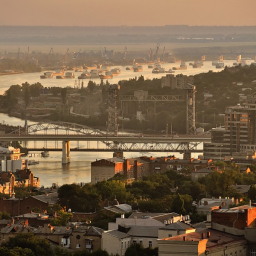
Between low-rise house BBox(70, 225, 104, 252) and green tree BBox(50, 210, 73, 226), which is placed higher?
low-rise house BBox(70, 225, 104, 252)

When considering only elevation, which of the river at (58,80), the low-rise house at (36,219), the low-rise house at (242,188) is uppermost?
the river at (58,80)

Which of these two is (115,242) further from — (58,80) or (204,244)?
(58,80)

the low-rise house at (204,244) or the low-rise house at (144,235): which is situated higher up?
the low-rise house at (204,244)

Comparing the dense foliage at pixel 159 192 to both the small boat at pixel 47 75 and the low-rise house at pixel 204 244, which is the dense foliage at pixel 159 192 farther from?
the small boat at pixel 47 75

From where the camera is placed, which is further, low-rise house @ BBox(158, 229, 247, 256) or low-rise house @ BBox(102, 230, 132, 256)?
low-rise house @ BBox(102, 230, 132, 256)

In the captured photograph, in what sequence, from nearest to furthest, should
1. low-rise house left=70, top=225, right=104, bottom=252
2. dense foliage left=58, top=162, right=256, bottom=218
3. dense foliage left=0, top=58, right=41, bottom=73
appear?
low-rise house left=70, top=225, right=104, bottom=252, dense foliage left=58, top=162, right=256, bottom=218, dense foliage left=0, top=58, right=41, bottom=73

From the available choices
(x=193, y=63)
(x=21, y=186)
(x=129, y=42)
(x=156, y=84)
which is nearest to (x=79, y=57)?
(x=193, y=63)

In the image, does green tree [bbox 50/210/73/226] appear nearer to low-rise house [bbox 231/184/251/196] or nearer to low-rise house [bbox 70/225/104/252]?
low-rise house [bbox 70/225/104/252]

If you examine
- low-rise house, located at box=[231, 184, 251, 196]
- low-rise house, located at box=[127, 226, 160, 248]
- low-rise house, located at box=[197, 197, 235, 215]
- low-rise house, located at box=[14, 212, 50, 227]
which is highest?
low-rise house, located at box=[127, 226, 160, 248]

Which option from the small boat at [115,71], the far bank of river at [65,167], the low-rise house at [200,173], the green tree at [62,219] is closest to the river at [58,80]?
the small boat at [115,71]

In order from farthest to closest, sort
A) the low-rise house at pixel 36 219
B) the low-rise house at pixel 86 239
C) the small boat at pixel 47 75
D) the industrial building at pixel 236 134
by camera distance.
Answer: the small boat at pixel 47 75
the industrial building at pixel 236 134
the low-rise house at pixel 36 219
the low-rise house at pixel 86 239

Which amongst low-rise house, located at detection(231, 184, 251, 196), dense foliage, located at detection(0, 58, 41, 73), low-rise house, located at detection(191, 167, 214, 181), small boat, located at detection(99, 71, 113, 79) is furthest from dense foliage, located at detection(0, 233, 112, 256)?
dense foliage, located at detection(0, 58, 41, 73)

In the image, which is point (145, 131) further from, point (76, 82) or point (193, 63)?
point (193, 63)
